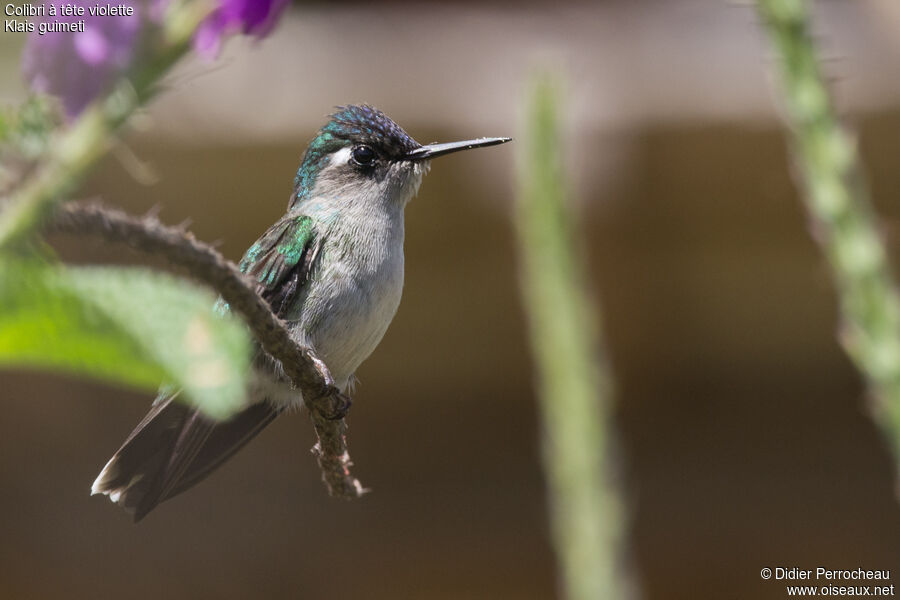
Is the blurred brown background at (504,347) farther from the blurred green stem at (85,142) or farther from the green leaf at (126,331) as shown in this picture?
the green leaf at (126,331)

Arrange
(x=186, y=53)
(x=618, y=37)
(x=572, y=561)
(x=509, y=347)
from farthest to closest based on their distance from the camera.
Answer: (x=509, y=347), (x=618, y=37), (x=572, y=561), (x=186, y=53)

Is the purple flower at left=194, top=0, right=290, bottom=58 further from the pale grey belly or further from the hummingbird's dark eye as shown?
the hummingbird's dark eye

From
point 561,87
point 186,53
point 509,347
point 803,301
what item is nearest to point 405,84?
point 509,347

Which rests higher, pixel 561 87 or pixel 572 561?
pixel 561 87

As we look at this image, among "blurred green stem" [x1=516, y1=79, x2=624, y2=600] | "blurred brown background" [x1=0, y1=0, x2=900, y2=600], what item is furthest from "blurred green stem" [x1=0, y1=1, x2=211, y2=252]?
"blurred brown background" [x1=0, y1=0, x2=900, y2=600]

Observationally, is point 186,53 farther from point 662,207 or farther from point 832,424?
point 832,424

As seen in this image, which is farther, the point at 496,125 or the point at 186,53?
the point at 496,125
